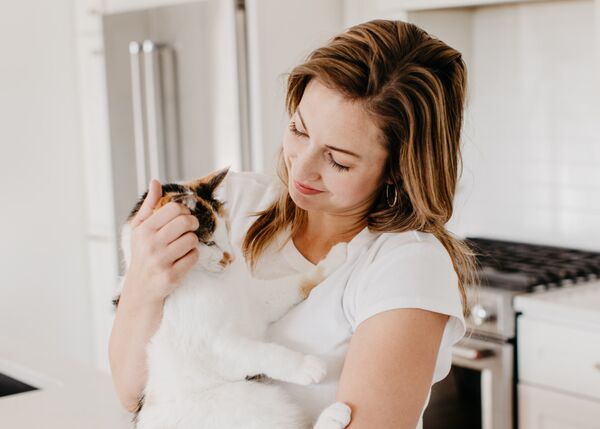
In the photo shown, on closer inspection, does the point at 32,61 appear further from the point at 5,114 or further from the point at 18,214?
the point at 18,214

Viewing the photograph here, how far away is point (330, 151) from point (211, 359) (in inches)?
14.5

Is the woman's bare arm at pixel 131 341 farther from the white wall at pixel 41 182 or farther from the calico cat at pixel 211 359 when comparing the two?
the white wall at pixel 41 182

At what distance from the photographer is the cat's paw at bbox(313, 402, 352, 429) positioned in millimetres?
1101

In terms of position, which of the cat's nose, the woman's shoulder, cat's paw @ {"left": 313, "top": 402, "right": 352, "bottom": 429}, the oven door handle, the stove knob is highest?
the woman's shoulder

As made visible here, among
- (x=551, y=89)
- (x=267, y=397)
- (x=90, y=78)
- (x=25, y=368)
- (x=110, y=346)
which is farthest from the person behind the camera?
(x=90, y=78)

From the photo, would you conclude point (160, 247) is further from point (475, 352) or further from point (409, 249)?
point (475, 352)

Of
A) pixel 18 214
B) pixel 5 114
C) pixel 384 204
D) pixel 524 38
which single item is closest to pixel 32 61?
pixel 5 114

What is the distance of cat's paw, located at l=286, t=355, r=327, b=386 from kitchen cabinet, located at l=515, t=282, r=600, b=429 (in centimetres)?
116

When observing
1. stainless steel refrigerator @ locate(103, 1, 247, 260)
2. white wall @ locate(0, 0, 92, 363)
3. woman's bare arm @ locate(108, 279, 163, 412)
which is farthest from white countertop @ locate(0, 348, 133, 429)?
white wall @ locate(0, 0, 92, 363)

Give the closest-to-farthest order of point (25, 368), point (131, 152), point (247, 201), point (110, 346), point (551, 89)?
point (110, 346) → point (247, 201) → point (25, 368) → point (551, 89) → point (131, 152)

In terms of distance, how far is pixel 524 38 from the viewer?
2787 mm

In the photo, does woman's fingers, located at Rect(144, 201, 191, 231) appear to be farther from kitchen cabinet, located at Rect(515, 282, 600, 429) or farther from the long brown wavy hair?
kitchen cabinet, located at Rect(515, 282, 600, 429)

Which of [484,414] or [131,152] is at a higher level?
[131,152]

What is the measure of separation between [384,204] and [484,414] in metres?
1.20
